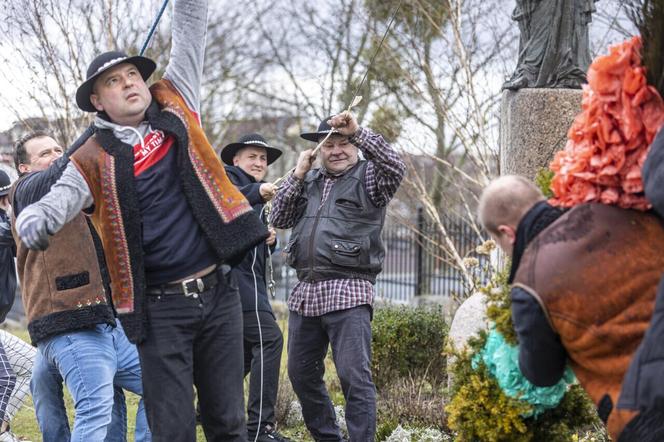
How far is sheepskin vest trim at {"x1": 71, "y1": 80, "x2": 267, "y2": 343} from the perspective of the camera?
11.4 ft

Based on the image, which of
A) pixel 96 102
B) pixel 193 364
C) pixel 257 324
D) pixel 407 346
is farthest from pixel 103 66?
pixel 407 346

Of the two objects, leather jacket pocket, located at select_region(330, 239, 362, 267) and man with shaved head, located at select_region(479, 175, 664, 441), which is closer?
man with shaved head, located at select_region(479, 175, 664, 441)

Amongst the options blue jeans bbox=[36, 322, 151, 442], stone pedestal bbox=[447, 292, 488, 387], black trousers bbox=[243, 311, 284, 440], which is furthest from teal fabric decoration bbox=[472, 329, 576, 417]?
black trousers bbox=[243, 311, 284, 440]

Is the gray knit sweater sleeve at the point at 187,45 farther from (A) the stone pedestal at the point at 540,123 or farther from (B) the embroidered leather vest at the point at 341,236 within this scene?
(A) the stone pedestal at the point at 540,123

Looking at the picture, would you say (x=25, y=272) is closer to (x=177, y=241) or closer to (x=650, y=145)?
(x=177, y=241)

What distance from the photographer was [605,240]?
2443 mm

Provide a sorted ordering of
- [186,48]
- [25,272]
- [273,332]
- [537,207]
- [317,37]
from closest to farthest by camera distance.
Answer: [537,207]
[186,48]
[25,272]
[273,332]
[317,37]

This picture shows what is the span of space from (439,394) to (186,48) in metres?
3.87

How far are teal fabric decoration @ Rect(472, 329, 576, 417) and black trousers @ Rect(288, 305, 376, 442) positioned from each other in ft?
6.34

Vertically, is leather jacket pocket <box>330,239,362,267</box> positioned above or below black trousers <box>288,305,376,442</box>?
above

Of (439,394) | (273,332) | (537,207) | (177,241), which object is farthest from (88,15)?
(537,207)

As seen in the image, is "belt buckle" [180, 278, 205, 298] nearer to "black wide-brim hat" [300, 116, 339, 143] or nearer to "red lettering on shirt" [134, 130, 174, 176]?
"red lettering on shirt" [134, 130, 174, 176]

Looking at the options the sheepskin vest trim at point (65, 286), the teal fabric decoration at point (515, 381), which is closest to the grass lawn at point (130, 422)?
the sheepskin vest trim at point (65, 286)

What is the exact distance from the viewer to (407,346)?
7004 millimetres
